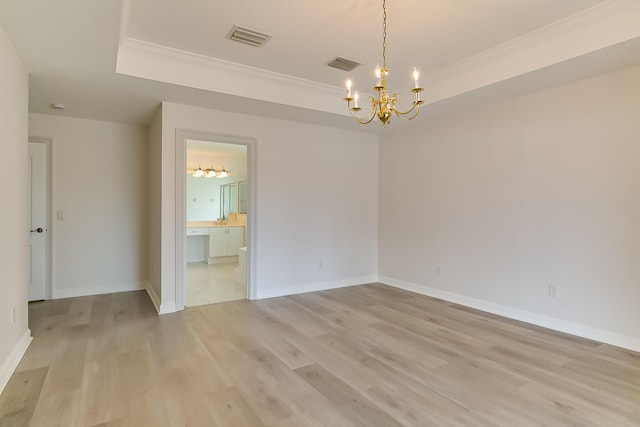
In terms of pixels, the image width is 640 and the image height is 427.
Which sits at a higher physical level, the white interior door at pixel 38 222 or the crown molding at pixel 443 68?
the crown molding at pixel 443 68

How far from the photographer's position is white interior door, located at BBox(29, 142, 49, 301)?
4.48m

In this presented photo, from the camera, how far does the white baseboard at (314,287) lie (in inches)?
187

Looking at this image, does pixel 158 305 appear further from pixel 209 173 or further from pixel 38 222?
pixel 209 173

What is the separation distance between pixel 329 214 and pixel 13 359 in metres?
3.81

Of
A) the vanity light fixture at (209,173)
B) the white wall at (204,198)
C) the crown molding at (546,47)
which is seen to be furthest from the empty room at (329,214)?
the white wall at (204,198)

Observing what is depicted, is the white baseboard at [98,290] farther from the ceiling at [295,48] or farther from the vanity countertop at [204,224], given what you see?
the vanity countertop at [204,224]

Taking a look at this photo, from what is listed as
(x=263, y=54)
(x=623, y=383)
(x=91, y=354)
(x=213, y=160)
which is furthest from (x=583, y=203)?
(x=213, y=160)

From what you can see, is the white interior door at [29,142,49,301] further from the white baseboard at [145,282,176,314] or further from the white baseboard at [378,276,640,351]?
the white baseboard at [378,276,640,351]

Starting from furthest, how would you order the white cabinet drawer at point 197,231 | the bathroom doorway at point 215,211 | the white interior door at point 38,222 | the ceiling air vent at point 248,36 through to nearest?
1. the white cabinet drawer at point 197,231
2. the bathroom doorway at point 215,211
3. the white interior door at point 38,222
4. the ceiling air vent at point 248,36

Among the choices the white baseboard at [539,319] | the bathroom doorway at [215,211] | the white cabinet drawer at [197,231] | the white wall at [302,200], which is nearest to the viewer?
the white baseboard at [539,319]

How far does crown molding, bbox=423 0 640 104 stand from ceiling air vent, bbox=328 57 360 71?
93cm

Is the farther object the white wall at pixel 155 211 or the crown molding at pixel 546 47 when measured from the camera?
the white wall at pixel 155 211

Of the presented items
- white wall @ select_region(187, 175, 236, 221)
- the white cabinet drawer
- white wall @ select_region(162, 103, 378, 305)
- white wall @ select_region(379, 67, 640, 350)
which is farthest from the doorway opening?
white wall @ select_region(379, 67, 640, 350)

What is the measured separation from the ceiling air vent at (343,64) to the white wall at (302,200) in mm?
1357
